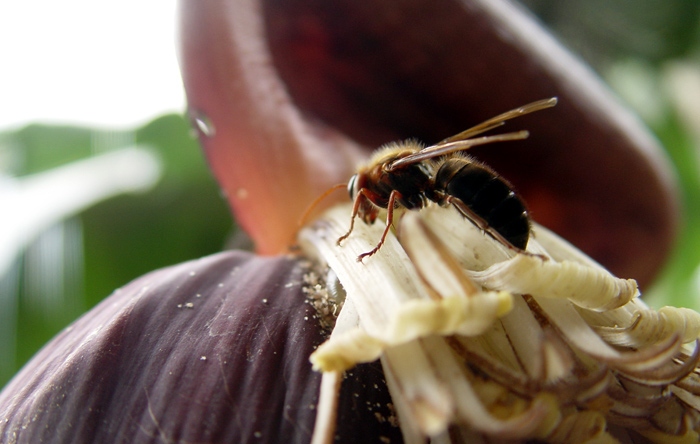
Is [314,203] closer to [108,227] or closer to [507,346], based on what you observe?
[507,346]

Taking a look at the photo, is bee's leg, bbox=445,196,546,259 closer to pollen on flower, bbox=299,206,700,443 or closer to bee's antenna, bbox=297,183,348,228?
pollen on flower, bbox=299,206,700,443

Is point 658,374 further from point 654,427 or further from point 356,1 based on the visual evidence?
point 356,1

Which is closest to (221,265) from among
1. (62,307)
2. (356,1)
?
(356,1)

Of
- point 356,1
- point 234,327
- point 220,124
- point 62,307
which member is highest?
point 356,1

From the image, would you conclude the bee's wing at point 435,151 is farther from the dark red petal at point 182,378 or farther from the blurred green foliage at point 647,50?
the blurred green foliage at point 647,50

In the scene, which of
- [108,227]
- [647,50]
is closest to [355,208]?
[108,227]

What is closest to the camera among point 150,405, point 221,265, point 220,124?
point 150,405

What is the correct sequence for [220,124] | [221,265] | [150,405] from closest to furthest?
[150,405], [221,265], [220,124]
